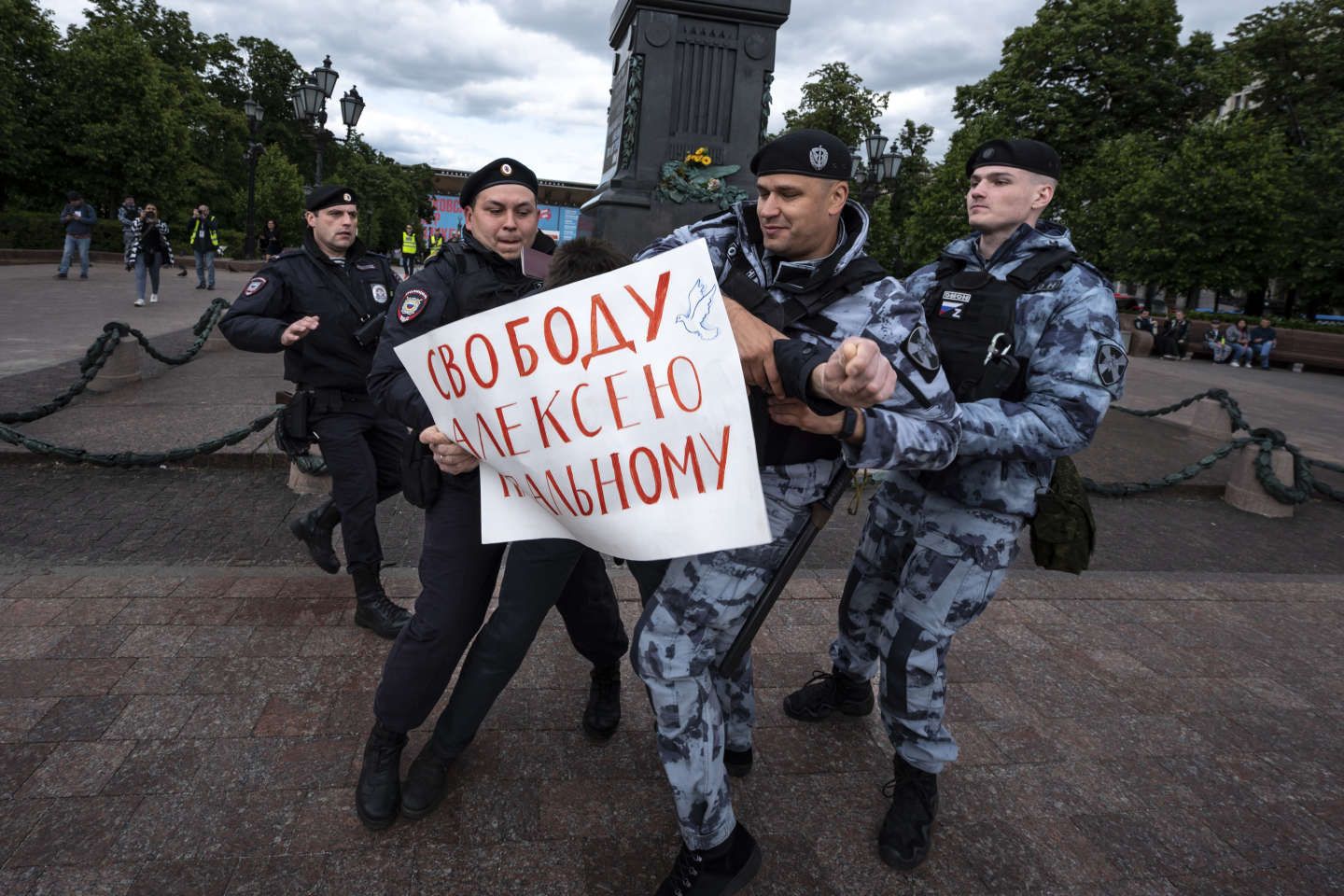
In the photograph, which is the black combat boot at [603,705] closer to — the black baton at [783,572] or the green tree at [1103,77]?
the black baton at [783,572]

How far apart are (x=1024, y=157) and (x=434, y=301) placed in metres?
1.90

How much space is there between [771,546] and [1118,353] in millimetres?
1182

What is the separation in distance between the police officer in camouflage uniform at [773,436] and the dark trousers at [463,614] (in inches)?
15.6

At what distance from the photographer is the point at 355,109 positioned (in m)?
17.2

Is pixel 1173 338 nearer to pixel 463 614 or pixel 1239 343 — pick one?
pixel 1239 343

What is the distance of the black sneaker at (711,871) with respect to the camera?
7.27 feet

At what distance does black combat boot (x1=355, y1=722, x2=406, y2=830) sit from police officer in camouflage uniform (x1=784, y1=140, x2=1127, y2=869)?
148 cm

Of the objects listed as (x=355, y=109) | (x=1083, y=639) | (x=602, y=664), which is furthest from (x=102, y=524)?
(x=355, y=109)

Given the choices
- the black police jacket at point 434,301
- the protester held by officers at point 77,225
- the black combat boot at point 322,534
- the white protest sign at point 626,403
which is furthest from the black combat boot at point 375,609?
the protester held by officers at point 77,225

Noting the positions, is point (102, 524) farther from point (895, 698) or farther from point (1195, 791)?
point (1195, 791)

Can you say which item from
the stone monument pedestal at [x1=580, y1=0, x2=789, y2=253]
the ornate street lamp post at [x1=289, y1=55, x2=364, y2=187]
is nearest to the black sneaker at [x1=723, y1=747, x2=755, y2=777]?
the stone monument pedestal at [x1=580, y1=0, x2=789, y2=253]

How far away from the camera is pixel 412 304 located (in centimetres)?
247

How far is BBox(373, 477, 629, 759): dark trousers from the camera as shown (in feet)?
8.09

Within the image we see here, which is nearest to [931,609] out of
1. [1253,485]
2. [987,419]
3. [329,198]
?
[987,419]
